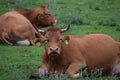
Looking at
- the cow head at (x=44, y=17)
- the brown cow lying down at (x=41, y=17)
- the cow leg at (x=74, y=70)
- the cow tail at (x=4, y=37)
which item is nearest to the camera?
the cow leg at (x=74, y=70)

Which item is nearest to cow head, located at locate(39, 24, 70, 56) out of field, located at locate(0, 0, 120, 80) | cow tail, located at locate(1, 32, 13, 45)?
field, located at locate(0, 0, 120, 80)

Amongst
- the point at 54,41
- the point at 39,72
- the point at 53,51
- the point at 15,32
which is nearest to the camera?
the point at 53,51

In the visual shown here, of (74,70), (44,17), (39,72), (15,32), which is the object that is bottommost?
(44,17)

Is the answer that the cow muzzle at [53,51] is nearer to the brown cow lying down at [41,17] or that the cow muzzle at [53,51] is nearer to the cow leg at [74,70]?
the cow leg at [74,70]

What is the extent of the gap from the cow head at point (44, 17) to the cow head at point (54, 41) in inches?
282

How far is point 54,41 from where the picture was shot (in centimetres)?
1166

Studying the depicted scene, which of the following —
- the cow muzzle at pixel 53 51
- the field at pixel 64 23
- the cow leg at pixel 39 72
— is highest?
the cow muzzle at pixel 53 51

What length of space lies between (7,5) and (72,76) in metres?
11.2

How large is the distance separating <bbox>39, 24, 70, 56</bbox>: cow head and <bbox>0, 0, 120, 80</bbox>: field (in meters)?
0.74

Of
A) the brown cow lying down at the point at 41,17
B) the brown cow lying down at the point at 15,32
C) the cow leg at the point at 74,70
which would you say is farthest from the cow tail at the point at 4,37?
the cow leg at the point at 74,70

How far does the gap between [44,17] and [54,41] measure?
756 cm

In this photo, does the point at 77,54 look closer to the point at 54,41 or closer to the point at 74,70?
the point at 74,70

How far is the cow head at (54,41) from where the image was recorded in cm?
1152

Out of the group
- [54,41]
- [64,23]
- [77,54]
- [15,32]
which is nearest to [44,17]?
[64,23]
